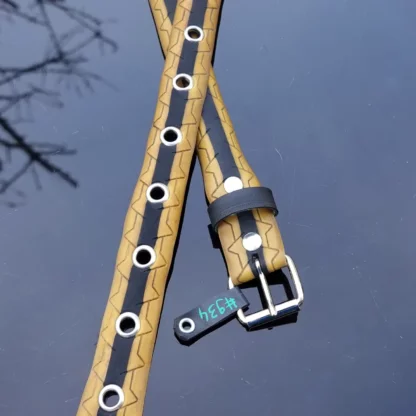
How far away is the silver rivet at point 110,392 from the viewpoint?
0.71 meters

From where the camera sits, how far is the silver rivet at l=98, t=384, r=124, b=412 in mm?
707

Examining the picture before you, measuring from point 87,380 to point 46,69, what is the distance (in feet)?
1.68

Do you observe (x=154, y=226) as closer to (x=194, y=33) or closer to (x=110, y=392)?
(x=110, y=392)

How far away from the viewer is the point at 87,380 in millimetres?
741

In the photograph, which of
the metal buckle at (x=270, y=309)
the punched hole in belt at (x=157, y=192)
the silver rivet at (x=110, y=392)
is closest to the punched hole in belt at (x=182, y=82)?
the punched hole in belt at (x=157, y=192)

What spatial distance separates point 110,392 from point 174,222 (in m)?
0.22

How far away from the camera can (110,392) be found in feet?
2.36

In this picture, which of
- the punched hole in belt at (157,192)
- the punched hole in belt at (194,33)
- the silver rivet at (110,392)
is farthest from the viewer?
the punched hole in belt at (194,33)

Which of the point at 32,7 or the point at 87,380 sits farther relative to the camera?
the point at 32,7

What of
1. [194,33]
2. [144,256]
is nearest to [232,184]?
[144,256]

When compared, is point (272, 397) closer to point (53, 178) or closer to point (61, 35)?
point (53, 178)

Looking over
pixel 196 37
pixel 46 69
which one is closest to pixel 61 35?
pixel 46 69

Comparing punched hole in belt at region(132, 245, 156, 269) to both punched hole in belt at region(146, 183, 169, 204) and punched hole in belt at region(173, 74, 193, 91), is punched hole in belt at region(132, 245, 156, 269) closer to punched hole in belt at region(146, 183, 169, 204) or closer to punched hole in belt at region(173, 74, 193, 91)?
punched hole in belt at region(146, 183, 169, 204)

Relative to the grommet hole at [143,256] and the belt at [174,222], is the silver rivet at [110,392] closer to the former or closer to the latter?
the belt at [174,222]
